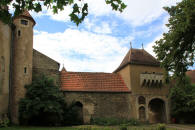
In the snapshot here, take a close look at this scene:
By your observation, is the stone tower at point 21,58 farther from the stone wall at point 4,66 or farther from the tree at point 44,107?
the stone wall at point 4,66

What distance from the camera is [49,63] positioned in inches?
961

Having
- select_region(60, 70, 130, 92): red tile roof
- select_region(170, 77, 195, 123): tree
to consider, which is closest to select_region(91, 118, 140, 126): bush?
select_region(60, 70, 130, 92): red tile roof

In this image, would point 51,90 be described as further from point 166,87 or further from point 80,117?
point 166,87

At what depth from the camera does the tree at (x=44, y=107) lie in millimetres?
18906

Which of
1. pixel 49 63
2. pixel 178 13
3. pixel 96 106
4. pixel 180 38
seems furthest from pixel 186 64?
pixel 49 63

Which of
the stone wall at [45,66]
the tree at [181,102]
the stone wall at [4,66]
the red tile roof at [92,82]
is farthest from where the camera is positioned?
the tree at [181,102]

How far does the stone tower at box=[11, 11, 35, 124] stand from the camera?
20.2 m

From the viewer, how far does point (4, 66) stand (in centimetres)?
1897

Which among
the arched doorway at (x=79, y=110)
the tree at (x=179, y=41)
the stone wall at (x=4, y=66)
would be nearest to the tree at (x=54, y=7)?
the tree at (x=179, y=41)

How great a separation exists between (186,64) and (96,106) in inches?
453

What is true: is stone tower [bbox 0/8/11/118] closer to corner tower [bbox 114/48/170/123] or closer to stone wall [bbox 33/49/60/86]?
stone wall [bbox 33/49/60/86]

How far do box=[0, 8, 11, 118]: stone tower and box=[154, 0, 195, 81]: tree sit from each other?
43.6ft

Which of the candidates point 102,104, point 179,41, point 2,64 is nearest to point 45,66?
point 2,64

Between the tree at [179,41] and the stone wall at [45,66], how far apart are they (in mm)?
12273
